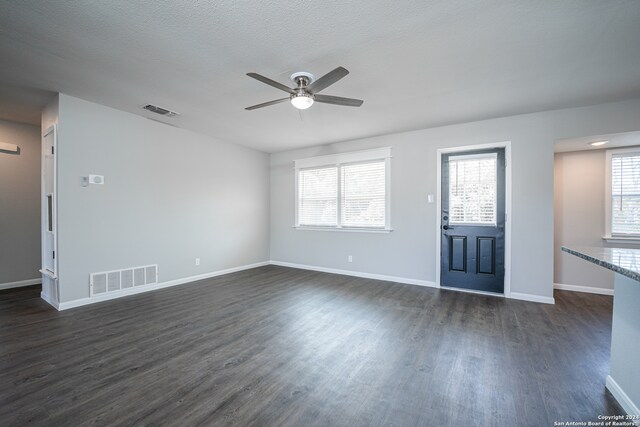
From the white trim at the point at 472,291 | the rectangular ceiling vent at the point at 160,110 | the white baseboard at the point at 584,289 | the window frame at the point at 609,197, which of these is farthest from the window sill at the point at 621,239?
the rectangular ceiling vent at the point at 160,110

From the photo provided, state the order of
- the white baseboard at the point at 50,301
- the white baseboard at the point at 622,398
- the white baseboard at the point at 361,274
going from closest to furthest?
the white baseboard at the point at 622,398 < the white baseboard at the point at 50,301 < the white baseboard at the point at 361,274

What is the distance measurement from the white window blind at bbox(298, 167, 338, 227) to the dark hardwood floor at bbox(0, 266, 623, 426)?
2259 mm

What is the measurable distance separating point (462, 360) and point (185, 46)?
364cm

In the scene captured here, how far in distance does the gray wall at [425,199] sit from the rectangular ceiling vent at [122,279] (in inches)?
108

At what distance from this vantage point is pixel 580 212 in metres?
4.23

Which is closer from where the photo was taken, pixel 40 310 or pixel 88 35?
pixel 88 35

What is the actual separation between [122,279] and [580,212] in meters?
7.17

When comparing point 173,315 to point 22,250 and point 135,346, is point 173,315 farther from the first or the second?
point 22,250

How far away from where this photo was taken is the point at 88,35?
2.18 metres

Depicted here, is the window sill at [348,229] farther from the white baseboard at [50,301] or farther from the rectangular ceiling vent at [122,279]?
the white baseboard at [50,301]

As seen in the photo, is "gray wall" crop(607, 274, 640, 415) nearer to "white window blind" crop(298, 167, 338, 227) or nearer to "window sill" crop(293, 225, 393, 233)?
"window sill" crop(293, 225, 393, 233)

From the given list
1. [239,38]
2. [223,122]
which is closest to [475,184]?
[239,38]

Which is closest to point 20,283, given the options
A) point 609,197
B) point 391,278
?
point 391,278

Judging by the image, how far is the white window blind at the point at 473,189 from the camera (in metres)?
4.13
